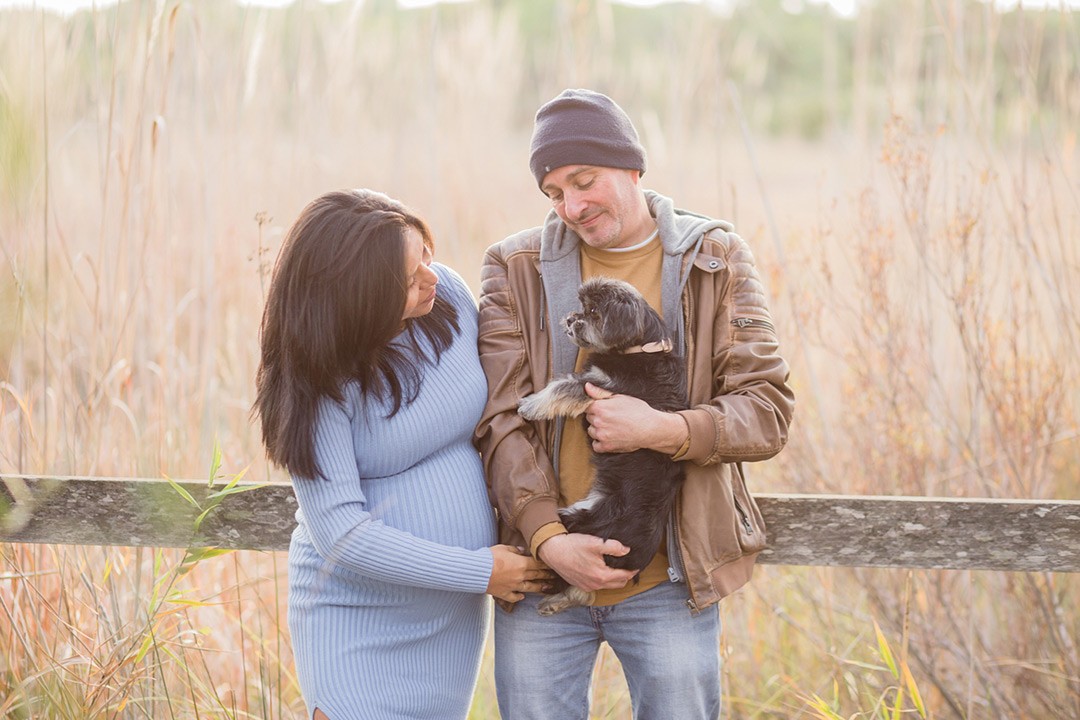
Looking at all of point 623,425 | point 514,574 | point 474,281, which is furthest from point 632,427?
point 474,281

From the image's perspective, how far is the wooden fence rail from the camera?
2439 millimetres

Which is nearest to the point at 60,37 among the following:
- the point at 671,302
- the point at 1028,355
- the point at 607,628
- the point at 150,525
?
the point at 150,525

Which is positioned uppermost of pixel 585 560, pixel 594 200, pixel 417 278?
pixel 594 200

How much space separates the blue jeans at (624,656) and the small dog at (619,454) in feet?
0.26

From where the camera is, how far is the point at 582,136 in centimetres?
235

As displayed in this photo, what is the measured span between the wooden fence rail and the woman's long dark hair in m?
0.45

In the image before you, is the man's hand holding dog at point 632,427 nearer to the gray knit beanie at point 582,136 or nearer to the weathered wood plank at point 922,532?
the weathered wood plank at point 922,532

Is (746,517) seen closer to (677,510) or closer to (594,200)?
(677,510)

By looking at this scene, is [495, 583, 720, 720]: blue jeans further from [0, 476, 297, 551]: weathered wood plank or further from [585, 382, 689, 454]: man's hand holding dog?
[0, 476, 297, 551]: weathered wood plank

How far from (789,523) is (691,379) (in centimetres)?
50

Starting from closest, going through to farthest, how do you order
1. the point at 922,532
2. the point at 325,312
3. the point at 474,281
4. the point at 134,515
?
the point at 325,312, the point at 922,532, the point at 134,515, the point at 474,281

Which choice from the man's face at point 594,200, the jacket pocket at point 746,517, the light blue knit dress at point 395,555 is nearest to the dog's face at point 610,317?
the man's face at point 594,200

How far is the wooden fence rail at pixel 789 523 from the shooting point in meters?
2.44

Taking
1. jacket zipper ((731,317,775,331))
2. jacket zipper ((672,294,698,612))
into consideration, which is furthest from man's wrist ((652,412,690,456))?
jacket zipper ((731,317,775,331))
